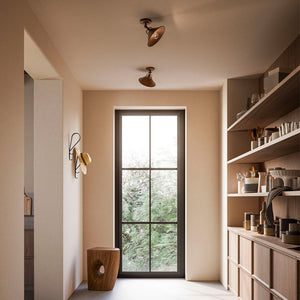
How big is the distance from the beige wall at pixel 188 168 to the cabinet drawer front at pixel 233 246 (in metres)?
0.73

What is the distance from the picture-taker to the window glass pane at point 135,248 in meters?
6.04

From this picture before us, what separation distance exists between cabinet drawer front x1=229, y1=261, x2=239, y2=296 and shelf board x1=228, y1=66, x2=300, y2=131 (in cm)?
159

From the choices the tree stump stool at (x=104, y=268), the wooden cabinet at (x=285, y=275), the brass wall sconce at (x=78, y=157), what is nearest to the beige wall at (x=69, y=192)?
the brass wall sconce at (x=78, y=157)

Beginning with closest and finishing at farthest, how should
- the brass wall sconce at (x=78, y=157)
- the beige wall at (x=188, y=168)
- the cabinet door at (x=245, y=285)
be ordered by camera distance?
1. the cabinet door at (x=245, y=285)
2. the brass wall sconce at (x=78, y=157)
3. the beige wall at (x=188, y=168)

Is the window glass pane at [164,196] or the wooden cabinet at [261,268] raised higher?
the window glass pane at [164,196]

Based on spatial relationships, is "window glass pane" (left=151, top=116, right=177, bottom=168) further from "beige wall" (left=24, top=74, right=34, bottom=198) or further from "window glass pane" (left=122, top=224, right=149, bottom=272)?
"beige wall" (left=24, top=74, right=34, bottom=198)

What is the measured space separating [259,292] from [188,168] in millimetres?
2390

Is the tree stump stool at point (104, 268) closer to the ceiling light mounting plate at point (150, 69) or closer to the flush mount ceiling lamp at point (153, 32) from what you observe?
the ceiling light mounting plate at point (150, 69)

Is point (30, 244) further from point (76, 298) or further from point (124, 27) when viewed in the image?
point (124, 27)

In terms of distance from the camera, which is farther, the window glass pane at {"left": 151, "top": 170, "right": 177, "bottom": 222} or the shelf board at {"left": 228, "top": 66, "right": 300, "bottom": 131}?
the window glass pane at {"left": 151, "top": 170, "right": 177, "bottom": 222}

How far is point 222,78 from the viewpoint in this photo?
5.30 metres

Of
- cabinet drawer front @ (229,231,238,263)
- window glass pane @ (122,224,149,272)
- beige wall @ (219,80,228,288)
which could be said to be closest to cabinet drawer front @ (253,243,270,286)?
cabinet drawer front @ (229,231,238,263)

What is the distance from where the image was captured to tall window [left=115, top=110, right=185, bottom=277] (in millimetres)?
6043

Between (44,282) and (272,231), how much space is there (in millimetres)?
2374
